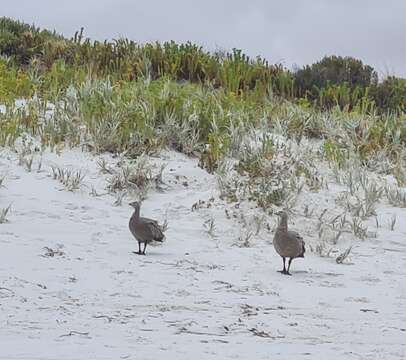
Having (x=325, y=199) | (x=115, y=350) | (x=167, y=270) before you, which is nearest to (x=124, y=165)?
(x=325, y=199)

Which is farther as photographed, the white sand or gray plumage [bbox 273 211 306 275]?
gray plumage [bbox 273 211 306 275]

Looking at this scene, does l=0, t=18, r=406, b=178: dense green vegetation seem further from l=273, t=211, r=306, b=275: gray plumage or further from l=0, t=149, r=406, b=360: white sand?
l=273, t=211, r=306, b=275: gray plumage

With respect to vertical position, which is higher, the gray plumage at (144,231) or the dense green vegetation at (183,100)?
the dense green vegetation at (183,100)

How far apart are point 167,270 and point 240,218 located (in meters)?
1.77

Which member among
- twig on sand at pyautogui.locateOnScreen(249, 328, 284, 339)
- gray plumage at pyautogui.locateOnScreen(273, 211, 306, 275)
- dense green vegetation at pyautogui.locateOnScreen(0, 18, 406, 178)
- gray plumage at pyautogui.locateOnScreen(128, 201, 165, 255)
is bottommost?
twig on sand at pyautogui.locateOnScreen(249, 328, 284, 339)

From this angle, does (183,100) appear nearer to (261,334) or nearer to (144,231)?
(144,231)

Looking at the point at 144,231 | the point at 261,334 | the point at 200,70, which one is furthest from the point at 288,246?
the point at 200,70

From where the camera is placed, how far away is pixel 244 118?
31.7 ft

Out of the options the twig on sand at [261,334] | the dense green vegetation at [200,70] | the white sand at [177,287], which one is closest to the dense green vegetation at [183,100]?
the dense green vegetation at [200,70]

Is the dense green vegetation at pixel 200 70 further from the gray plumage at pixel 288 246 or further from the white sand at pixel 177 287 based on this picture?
the gray plumage at pixel 288 246

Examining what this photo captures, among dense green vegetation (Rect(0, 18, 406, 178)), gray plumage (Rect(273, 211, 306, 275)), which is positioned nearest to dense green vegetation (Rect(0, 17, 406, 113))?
dense green vegetation (Rect(0, 18, 406, 178))

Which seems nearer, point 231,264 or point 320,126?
point 231,264

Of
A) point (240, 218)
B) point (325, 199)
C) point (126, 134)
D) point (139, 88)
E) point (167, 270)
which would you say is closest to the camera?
point (167, 270)

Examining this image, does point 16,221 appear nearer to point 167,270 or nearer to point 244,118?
point 167,270
